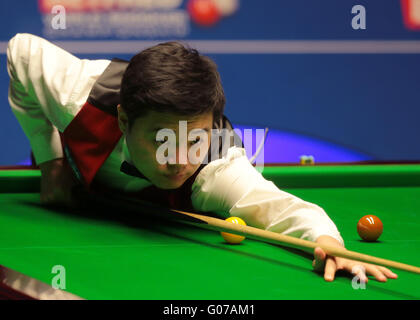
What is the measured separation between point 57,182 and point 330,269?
1.49 metres

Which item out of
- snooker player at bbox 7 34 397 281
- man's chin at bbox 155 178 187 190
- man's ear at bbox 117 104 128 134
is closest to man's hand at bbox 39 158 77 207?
snooker player at bbox 7 34 397 281

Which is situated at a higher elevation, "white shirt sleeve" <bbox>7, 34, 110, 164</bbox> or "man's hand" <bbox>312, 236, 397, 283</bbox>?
"white shirt sleeve" <bbox>7, 34, 110, 164</bbox>

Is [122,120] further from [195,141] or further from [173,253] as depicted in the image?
[173,253]

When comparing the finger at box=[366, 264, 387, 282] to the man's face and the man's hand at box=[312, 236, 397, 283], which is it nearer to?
the man's hand at box=[312, 236, 397, 283]

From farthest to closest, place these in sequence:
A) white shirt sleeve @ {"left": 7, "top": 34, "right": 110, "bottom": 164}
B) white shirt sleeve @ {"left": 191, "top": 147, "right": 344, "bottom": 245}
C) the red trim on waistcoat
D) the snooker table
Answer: white shirt sleeve @ {"left": 7, "top": 34, "right": 110, "bottom": 164}
the red trim on waistcoat
white shirt sleeve @ {"left": 191, "top": 147, "right": 344, "bottom": 245}
the snooker table

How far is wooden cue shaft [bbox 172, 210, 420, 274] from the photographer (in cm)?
153

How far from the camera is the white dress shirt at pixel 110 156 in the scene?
2014mm

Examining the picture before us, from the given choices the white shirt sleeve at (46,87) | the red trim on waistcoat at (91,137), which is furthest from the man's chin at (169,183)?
the white shirt sleeve at (46,87)

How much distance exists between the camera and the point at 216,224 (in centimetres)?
195

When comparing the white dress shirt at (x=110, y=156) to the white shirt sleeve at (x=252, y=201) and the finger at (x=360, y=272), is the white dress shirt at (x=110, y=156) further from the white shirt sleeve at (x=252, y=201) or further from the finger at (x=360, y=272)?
the finger at (x=360, y=272)

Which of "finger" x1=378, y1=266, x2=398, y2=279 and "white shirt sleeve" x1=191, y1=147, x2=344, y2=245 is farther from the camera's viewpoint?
"white shirt sleeve" x1=191, y1=147, x2=344, y2=245

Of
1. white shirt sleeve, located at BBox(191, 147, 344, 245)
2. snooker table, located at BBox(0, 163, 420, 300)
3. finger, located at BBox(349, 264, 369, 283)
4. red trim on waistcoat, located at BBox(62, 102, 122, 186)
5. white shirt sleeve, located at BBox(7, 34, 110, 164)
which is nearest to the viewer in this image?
snooker table, located at BBox(0, 163, 420, 300)

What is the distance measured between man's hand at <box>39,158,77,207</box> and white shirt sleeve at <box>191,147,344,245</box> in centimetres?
63

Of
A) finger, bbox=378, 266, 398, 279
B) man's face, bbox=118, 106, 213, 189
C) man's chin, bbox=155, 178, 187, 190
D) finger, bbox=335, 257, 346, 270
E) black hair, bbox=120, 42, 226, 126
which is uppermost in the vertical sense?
black hair, bbox=120, 42, 226, 126
